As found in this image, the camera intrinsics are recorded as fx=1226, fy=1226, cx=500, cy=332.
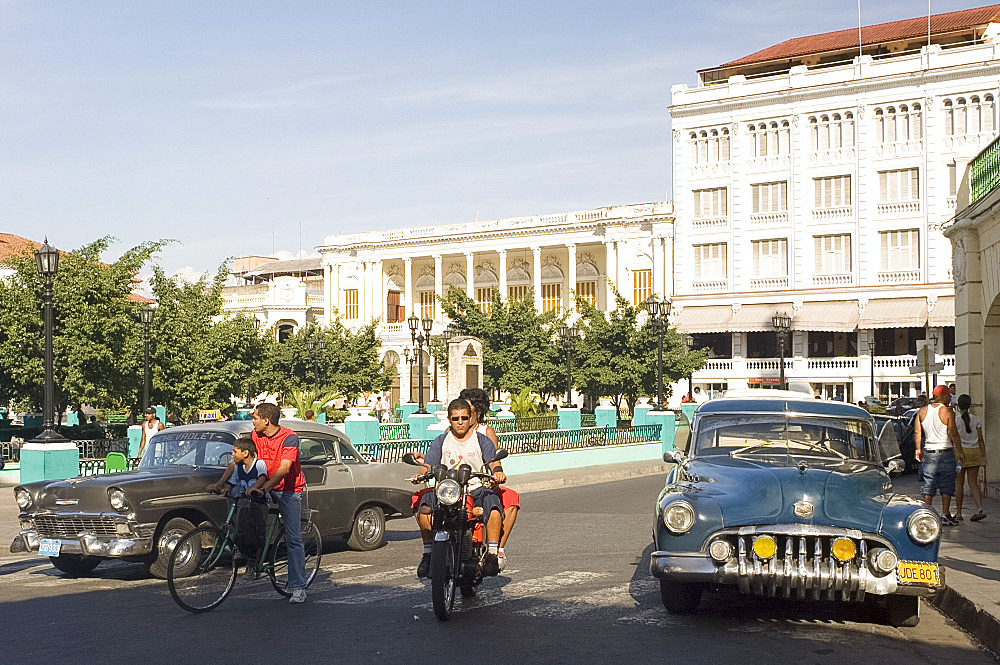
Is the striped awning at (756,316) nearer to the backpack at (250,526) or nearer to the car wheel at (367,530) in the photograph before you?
the car wheel at (367,530)

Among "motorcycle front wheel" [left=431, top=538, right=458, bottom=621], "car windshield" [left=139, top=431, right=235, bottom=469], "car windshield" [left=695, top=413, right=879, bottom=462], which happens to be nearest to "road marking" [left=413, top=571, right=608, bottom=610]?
"motorcycle front wheel" [left=431, top=538, right=458, bottom=621]

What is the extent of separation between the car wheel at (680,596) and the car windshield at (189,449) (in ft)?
16.9

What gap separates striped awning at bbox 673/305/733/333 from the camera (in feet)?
221

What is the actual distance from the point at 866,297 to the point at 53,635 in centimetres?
5926

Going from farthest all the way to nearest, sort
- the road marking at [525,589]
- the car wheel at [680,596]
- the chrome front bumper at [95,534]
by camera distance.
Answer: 1. the chrome front bumper at [95,534]
2. the road marking at [525,589]
3. the car wheel at [680,596]

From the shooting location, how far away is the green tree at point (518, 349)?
58562 mm

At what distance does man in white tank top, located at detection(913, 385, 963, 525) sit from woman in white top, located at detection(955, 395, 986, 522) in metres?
0.20

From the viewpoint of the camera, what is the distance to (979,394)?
68.7ft

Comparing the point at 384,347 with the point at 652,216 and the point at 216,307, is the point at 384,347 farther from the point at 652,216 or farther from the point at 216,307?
the point at 216,307

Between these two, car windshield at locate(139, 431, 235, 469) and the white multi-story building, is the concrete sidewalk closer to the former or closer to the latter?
car windshield at locate(139, 431, 235, 469)

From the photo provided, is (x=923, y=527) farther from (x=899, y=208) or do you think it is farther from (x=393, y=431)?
(x=899, y=208)

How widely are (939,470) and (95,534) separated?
408 inches

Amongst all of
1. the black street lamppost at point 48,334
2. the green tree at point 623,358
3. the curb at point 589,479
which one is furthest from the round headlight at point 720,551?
the green tree at point 623,358

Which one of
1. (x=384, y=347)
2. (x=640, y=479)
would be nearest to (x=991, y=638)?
(x=640, y=479)
